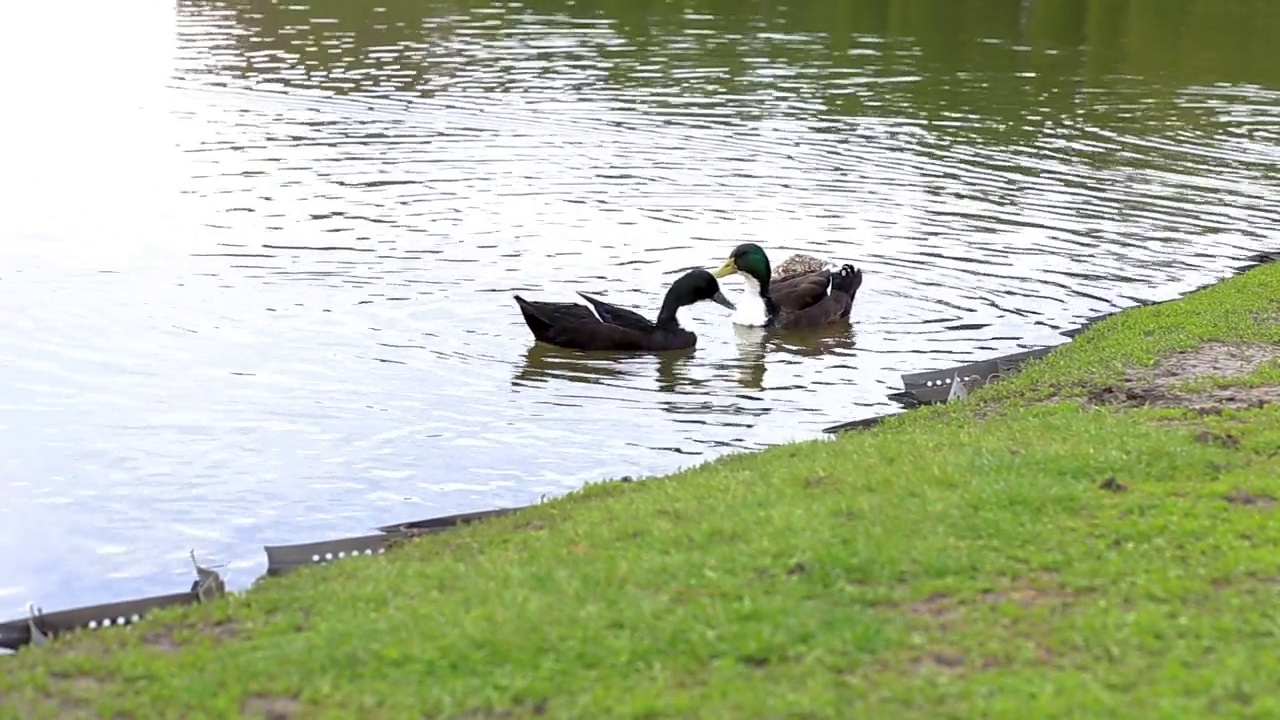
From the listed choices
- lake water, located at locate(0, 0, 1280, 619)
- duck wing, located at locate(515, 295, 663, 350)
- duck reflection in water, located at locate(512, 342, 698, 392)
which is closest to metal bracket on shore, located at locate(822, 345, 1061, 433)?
lake water, located at locate(0, 0, 1280, 619)

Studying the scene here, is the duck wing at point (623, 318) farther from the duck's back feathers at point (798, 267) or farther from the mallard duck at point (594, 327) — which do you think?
the duck's back feathers at point (798, 267)

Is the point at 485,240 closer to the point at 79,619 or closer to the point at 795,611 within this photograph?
the point at 79,619

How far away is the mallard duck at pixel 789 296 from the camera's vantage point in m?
21.3

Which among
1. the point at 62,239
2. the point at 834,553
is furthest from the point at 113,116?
the point at 834,553

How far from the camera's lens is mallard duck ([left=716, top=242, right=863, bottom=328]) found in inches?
840

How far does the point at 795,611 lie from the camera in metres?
9.07

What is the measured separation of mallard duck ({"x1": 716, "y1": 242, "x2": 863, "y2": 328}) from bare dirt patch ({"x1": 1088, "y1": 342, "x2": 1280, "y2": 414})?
5.14m

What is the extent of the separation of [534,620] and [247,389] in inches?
365

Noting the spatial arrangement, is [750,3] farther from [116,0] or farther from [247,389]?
[247,389]

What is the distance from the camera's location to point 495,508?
551 inches

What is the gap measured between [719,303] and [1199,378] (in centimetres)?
741

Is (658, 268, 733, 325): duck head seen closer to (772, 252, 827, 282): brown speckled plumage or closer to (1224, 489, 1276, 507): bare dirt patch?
(772, 252, 827, 282): brown speckled plumage

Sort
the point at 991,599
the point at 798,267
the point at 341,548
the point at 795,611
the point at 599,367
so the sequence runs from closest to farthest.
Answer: the point at 795,611
the point at 991,599
the point at 341,548
the point at 599,367
the point at 798,267

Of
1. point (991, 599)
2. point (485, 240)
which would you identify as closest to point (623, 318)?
point (485, 240)
